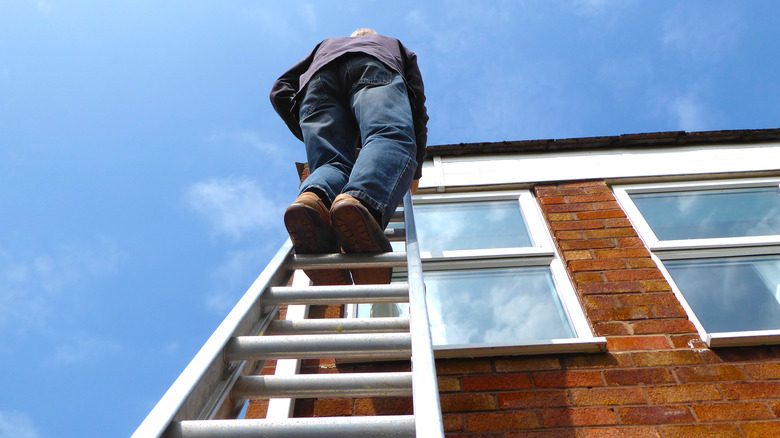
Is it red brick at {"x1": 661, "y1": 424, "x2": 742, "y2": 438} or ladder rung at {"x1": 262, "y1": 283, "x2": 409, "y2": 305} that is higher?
ladder rung at {"x1": 262, "y1": 283, "x2": 409, "y2": 305}

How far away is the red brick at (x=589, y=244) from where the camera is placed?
9.93ft

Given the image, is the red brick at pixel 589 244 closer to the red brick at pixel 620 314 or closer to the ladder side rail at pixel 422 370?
the red brick at pixel 620 314

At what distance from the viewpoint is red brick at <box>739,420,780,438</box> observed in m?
1.98

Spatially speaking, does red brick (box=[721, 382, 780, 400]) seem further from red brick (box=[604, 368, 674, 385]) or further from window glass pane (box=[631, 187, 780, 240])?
window glass pane (box=[631, 187, 780, 240])

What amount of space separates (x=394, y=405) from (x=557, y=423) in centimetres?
67

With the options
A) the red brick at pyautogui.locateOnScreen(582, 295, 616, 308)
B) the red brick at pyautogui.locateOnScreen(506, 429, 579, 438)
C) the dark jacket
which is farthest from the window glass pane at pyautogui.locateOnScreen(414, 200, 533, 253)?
the red brick at pyautogui.locateOnScreen(506, 429, 579, 438)

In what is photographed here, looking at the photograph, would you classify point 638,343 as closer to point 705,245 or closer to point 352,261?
point 705,245

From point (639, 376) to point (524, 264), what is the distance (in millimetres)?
1032

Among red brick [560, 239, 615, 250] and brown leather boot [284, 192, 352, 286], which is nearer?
brown leather boot [284, 192, 352, 286]

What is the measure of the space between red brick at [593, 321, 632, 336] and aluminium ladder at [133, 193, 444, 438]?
1249mm

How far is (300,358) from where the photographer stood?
4.15 ft

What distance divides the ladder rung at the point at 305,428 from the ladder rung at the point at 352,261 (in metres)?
0.78

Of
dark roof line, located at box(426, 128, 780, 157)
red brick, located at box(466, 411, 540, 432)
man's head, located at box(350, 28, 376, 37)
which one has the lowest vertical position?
red brick, located at box(466, 411, 540, 432)

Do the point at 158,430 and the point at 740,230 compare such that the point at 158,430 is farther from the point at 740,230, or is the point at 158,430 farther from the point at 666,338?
the point at 740,230
